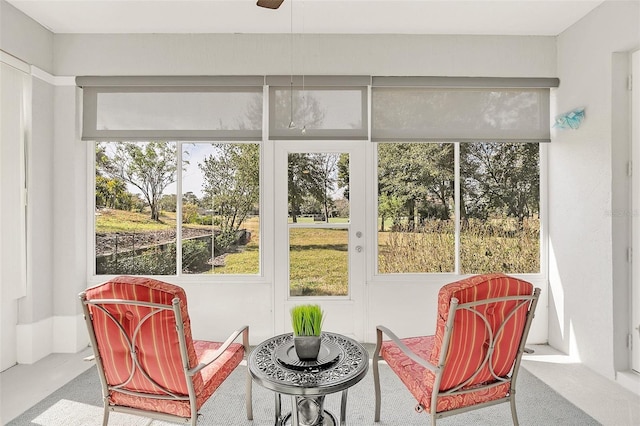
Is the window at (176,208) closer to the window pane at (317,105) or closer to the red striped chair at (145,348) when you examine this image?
the window pane at (317,105)

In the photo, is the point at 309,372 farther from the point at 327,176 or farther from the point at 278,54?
the point at 278,54

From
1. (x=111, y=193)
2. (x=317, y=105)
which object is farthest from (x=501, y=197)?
(x=111, y=193)

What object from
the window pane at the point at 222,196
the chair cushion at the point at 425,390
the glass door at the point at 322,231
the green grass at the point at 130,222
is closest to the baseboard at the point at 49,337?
the green grass at the point at 130,222

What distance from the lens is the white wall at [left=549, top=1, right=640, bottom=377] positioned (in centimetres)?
269

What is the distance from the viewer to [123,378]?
1714 mm

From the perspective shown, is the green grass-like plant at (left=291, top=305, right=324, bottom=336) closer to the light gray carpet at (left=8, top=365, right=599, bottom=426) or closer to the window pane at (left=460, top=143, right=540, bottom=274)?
the light gray carpet at (left=8, top=365, right=599, bottom=426)

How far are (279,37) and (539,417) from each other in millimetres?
3536

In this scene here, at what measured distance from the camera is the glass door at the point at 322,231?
3.34 m

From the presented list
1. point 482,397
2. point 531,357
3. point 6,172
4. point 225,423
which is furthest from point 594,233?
point 6,172

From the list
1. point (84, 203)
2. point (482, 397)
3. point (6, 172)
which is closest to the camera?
point (482, 397)

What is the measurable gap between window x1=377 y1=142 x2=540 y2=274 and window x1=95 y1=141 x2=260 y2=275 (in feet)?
4.36

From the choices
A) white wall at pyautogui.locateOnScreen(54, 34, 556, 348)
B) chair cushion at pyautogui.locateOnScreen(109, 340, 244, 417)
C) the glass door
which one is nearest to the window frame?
the glass door

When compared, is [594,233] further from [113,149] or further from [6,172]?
[6,172]

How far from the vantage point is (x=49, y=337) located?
123 inches
